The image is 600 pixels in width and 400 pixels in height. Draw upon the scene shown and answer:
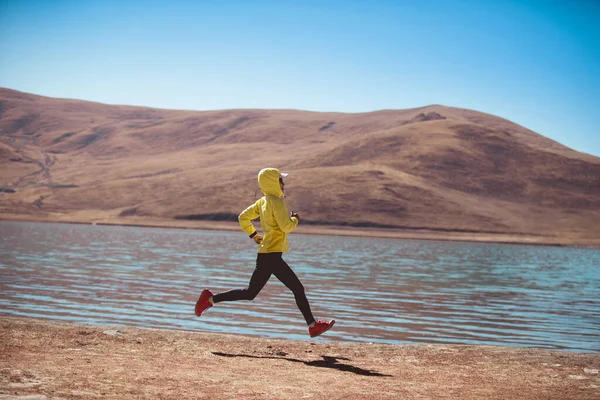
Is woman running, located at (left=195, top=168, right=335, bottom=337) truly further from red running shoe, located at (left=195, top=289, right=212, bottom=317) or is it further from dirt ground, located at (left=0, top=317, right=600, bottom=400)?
dirt ground, located at (left=0, top=317, right=600, bottom=400)

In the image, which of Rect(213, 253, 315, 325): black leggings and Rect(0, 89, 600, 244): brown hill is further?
Rect(0, 89, 600, 244): brown hill

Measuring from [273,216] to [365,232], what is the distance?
101774 millimetres

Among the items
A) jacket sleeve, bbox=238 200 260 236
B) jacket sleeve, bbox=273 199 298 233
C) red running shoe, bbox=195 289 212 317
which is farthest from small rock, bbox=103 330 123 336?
jacket sleeve, bbox=273 199 298 233

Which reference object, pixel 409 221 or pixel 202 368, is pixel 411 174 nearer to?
pixel 409 221

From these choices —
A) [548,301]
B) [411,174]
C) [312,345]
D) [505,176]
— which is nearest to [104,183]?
[411,174]

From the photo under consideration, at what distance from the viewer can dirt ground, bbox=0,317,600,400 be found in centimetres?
708

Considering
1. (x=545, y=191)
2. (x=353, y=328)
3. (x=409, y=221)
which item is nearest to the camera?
(x=353, y=328)

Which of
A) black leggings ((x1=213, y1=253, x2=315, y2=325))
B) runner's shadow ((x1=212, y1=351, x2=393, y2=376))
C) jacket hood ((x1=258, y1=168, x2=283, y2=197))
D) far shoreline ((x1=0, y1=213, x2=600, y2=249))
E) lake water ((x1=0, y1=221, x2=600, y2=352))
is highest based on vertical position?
jacket hood ((x1=258, y1=168, x2=283, y2=197))

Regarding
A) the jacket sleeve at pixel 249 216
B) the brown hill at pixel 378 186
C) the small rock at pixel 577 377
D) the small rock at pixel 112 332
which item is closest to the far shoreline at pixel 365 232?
the brown hill at pixel 378 186

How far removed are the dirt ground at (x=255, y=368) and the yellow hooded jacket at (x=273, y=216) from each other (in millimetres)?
1632

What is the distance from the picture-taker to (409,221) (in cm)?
11806

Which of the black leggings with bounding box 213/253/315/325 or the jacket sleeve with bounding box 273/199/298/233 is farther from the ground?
the jacket sleeve with bounding box 273/199/298/233

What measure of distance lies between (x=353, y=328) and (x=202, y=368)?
317 inches

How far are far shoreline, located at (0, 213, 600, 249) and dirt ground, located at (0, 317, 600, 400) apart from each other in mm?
93934
